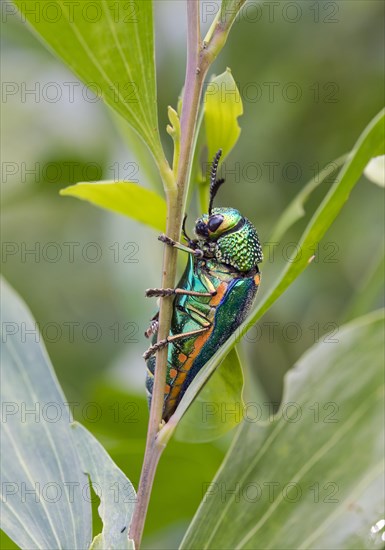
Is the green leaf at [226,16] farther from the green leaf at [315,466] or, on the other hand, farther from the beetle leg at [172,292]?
the green leaf at [315,466]

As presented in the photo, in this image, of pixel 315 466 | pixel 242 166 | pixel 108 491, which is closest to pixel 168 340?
pixel 108 491

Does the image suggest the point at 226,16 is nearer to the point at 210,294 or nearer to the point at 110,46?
the point at 110,46

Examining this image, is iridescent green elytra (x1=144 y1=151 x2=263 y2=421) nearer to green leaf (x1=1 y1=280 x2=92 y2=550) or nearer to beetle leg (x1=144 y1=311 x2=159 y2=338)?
beetle leg (x1=144 y1=311 x2=159 y2=338)

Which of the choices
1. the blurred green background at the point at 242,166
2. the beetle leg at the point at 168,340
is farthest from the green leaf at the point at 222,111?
the blurred green background at the point at 242,166

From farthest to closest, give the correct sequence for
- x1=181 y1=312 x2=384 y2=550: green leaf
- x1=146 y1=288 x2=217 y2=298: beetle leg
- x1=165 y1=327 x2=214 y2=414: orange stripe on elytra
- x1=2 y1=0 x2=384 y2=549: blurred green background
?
x1=2 y1=0 x2=384 y2=549: blurred green background → x1=165 y1=327 x2=214 y2=414: orange stripe on elytra → x1=181 y1=312 x2=384 y2=550: green leaf → x1=146 y1=288 x2=217 y2=298: beetle leg

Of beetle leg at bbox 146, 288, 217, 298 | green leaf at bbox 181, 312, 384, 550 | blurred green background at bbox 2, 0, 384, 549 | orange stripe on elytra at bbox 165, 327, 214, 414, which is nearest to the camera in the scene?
beetle leg at bbox 146, 288, 217, 298

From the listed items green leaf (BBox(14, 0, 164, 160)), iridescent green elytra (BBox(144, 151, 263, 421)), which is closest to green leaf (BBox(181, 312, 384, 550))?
iridescent green elytra (BBox(144, 151, 263, 421))

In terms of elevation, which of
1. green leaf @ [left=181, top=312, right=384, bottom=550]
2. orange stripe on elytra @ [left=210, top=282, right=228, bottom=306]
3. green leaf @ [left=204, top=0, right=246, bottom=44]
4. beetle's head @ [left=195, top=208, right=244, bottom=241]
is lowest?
green leaf @ [left=181, top=312, right=384, bottom=550]
